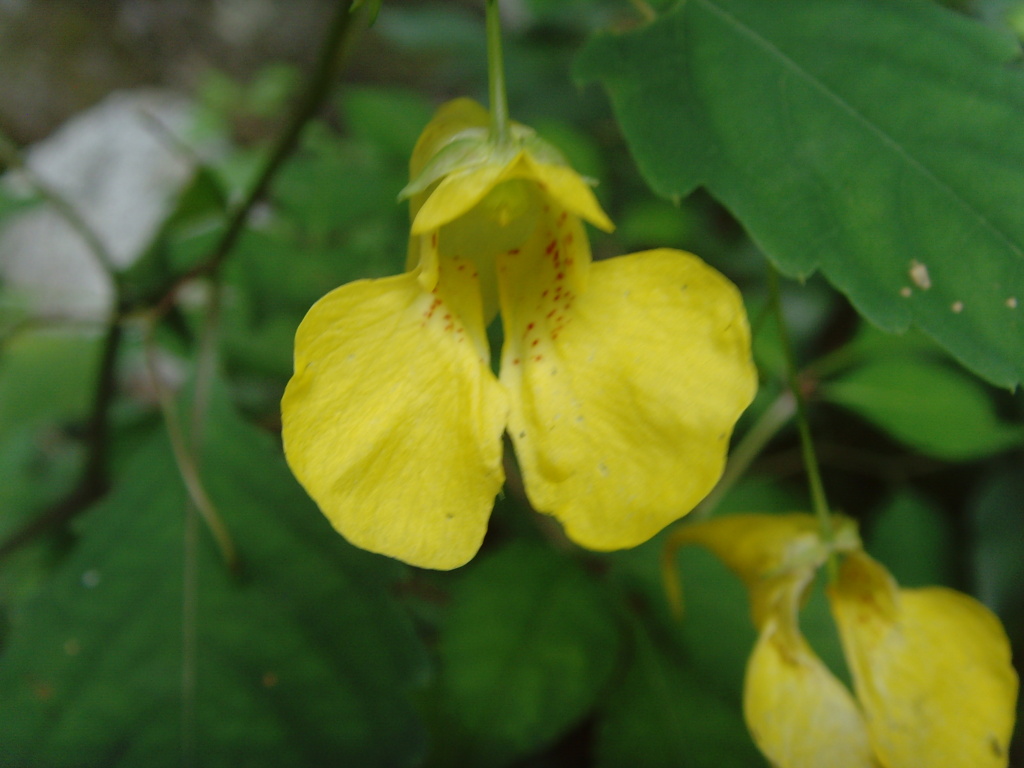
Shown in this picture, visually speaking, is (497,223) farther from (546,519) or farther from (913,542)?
(913,542)

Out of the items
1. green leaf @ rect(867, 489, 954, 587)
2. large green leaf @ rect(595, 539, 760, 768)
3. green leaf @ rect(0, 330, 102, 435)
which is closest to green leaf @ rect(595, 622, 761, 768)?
large green leaf @ rect(595, 539, 760, 768)

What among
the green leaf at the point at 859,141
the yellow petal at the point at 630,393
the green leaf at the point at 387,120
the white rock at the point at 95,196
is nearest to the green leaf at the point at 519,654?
the yellow petal at the point at 630,393

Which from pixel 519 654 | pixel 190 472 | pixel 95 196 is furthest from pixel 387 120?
pixel 95 196

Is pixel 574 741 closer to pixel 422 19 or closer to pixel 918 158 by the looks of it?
pixel 918 158

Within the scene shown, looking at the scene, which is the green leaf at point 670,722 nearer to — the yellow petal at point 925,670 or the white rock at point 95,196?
the yellow petal at point 925,670

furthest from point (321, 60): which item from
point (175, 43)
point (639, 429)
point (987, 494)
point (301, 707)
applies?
point (175, 43)

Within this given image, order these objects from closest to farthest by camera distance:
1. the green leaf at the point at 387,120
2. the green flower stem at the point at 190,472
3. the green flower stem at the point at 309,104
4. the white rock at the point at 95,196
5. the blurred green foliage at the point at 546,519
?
the blurred green foliage at the point at 546,519
the green flower stem at the point at 309,104
the green flower stem at the point at 190,472
the green leaf at the point at 387,120
the white rock at the point at 95,196
